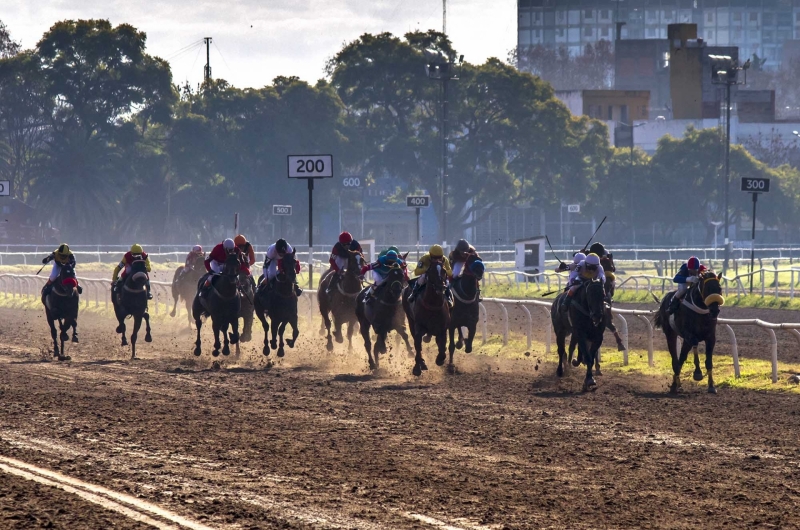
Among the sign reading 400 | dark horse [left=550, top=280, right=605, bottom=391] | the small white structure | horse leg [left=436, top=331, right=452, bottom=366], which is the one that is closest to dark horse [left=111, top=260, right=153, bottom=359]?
the sign reading 400

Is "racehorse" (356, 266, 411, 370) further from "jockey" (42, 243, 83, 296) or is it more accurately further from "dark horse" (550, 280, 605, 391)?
"jockey" (42, 243, 83, 296)

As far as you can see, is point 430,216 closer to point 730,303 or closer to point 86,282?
point 86,282

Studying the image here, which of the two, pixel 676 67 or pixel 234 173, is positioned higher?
pixel 676 67

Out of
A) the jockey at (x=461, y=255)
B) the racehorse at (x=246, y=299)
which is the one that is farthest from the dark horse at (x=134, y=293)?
the jockey at (x=461, y=255)

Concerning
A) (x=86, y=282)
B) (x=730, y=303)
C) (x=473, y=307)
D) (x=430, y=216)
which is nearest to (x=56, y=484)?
(x=473, y=307)

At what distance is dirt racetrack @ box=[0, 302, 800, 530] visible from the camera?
880 cm

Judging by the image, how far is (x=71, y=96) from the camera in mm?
78625

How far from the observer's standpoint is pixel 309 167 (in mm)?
24875

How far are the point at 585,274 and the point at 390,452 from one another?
585 cm

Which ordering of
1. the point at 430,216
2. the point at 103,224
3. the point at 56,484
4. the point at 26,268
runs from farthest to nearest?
the point at 430,216, the point at 103,224, the point at 26,268, the point at 56,484

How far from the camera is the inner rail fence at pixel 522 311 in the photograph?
17141 mm

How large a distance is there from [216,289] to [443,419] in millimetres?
7937

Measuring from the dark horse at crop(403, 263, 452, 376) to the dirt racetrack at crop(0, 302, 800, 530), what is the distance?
1.59ft

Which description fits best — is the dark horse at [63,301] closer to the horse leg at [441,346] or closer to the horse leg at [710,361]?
the horse leg at [441,346]
